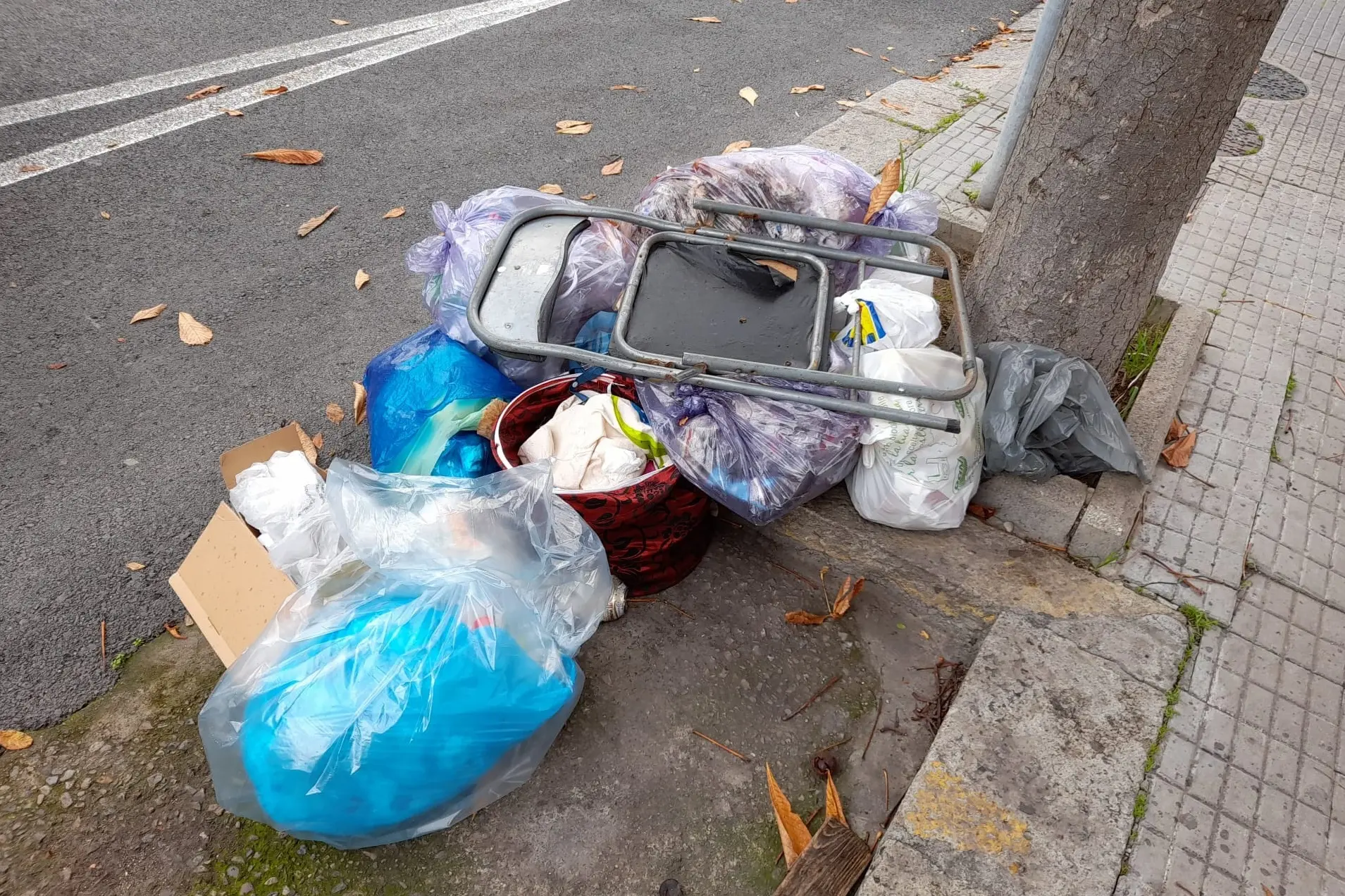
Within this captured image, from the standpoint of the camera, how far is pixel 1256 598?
2.25 m

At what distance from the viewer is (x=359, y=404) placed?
9.12 ft

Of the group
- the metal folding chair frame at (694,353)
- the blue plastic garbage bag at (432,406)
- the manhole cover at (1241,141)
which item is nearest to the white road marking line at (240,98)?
the blue plastic garbage bag at (432,406)

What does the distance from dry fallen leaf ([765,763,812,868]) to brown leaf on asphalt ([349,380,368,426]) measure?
173cm

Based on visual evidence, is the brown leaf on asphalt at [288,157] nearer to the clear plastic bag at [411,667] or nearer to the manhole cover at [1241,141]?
the clear plastic bag at [411,667]

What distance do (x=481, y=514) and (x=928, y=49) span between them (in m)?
5.07

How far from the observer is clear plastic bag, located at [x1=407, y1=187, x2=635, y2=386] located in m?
2.43

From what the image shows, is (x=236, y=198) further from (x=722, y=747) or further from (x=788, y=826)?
(x=788, y=826)

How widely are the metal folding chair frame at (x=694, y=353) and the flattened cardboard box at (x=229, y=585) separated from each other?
0.77m

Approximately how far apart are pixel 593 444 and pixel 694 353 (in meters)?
0.35

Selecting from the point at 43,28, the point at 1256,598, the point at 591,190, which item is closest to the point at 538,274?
the point at 591,190

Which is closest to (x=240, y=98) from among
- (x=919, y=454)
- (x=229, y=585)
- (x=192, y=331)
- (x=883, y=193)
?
(x=192, y=331)

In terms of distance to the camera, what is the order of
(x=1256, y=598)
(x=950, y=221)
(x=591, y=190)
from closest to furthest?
(x=1256, y=598)
(x=950, y=221)
(x=591, y=190)

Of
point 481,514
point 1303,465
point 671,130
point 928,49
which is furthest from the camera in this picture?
point 928,49

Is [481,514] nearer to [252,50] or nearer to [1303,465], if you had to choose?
[1303,465]
